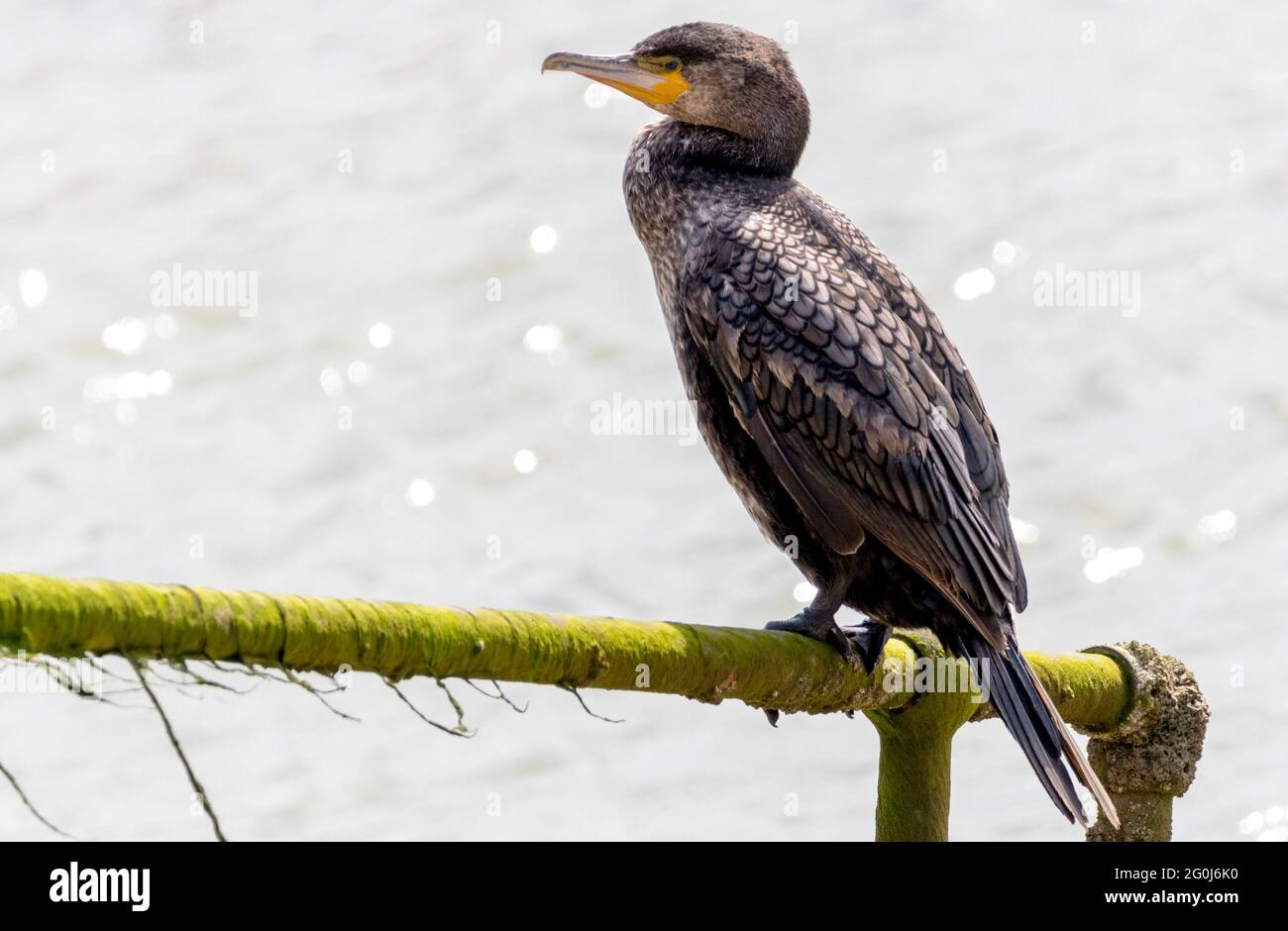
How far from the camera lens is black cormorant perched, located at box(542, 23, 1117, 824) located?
11.4 ft

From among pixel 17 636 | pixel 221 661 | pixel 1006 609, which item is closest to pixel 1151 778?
pixel 1006 609

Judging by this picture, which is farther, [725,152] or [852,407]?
[725,152]

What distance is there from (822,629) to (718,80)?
4.83 feet

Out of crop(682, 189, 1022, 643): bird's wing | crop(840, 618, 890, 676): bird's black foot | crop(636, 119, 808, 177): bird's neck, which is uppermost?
crop(636, 119, 808, 177): bird's neck

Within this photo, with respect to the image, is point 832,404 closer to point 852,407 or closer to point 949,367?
point 852,407

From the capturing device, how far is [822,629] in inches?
133

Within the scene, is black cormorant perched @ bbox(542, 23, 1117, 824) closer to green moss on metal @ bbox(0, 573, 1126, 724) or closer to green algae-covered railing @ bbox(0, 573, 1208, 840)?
green algae-covered railing @ bbox(0, 573, 1208, 840)

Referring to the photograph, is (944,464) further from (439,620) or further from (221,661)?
(221,661)

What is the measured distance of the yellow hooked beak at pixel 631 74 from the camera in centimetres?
411

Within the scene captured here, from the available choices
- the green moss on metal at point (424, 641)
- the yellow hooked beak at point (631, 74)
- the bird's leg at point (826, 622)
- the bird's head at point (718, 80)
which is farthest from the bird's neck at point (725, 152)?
the green moss on metal at point (424, 641)

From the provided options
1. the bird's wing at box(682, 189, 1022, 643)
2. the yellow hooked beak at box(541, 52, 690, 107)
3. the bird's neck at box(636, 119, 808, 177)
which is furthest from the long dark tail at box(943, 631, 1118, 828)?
the yellow hooked beak at box(541, 52, 690, 107)

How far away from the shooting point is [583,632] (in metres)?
2.32

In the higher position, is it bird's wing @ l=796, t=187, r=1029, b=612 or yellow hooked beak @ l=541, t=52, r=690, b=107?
yellow hooked beak @ l=541, t=52, r=690, b=107

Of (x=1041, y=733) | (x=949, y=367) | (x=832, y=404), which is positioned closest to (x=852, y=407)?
(x=832, y=404)
